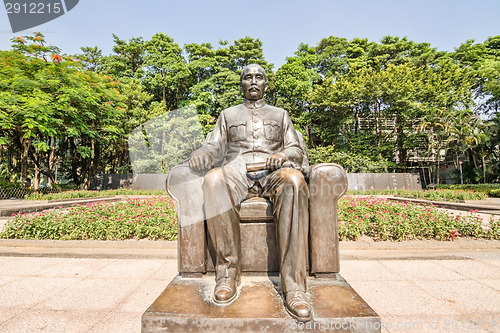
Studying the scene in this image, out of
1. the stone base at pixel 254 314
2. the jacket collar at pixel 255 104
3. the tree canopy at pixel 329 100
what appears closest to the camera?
the stone base at pixel 254 314

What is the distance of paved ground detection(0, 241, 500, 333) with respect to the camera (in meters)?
2.13

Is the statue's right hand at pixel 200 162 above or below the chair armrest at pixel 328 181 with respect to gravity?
above

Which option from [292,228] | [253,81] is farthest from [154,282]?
[253,81]

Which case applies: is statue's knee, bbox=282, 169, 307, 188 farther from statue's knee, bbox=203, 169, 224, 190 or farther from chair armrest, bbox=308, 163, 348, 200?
statue's knee, bbox=203, 169, 224, 190

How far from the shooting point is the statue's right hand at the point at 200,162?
221 centimetres

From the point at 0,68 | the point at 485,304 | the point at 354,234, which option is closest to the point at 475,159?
the point at 354,234

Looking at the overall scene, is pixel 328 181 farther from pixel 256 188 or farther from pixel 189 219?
pixel 189 219

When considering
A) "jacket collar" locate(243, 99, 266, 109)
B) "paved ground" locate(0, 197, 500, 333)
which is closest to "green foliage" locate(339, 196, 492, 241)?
"paved ground" locate(0, 197, 500, 333)

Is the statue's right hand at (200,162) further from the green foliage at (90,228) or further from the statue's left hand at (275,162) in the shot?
the green foliage at (90,228)

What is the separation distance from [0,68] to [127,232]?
10292 mm

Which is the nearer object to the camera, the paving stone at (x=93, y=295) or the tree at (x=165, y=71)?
the paving stone at (x=93, y=295)

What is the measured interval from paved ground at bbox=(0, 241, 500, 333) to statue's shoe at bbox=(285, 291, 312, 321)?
886 mm

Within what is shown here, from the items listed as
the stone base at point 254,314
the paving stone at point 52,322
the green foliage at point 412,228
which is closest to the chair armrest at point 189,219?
the stone base at point 254,314

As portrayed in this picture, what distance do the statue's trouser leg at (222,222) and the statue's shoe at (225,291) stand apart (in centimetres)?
6
